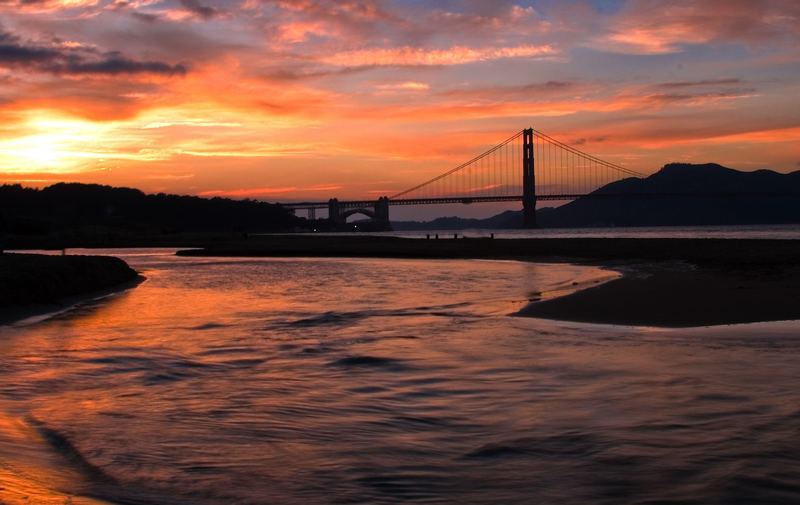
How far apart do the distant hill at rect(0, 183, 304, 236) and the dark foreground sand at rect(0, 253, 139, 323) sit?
97902mm

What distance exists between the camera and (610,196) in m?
104

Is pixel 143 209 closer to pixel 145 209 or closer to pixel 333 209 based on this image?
pixel 145 209

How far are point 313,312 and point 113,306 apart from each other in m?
5.09

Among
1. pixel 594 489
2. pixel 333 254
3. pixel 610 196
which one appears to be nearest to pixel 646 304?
pixel 594 489

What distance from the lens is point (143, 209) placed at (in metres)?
148

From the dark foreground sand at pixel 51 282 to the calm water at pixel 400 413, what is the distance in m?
2.43

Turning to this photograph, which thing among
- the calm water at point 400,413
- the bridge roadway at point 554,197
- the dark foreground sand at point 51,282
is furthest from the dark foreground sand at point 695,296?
the bridge roadway at point 554,197

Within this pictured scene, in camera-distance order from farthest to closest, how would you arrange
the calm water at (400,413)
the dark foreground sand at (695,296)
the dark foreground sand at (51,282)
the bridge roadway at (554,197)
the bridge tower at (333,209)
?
the bridge tower at (333,209), the bridge roadway at (554,197), the dark foreground sand at (51,282), the dark foreground sand at (695,296), the calm water at (400,413)

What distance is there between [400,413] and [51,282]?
46.5ft

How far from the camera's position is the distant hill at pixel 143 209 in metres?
131

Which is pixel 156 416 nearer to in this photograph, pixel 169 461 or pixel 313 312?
pixel 169 461

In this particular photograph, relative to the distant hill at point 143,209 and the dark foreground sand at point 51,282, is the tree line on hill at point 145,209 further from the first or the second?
the dark foreground sand at point 51,282

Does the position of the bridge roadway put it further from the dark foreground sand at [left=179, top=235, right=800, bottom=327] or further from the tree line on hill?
the dark foreground sand at [left=179, top=235, right=800, bottom=327]

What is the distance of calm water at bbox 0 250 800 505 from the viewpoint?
198 inches
